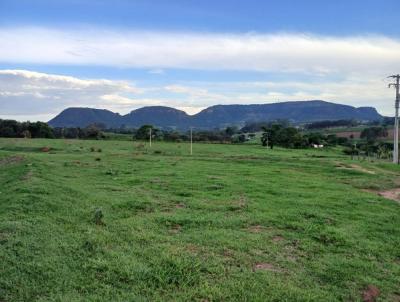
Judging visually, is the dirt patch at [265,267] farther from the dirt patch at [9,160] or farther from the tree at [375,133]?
the tree at [375,133]

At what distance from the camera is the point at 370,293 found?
6.30 meters

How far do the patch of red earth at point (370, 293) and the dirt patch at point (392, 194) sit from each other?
1002 centimetres

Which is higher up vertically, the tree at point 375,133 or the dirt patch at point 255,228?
the tree at point 375,133

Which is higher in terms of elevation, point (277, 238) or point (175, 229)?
point (175, 229)

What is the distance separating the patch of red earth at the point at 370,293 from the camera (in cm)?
612

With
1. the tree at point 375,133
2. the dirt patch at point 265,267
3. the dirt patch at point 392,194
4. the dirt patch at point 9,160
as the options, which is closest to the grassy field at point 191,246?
the dirt patch at point 265,267

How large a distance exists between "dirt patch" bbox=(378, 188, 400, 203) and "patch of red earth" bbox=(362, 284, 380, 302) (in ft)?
32.9

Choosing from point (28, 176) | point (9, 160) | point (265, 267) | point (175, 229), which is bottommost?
point (265, 267)

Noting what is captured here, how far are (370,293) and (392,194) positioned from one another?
11.9 metres

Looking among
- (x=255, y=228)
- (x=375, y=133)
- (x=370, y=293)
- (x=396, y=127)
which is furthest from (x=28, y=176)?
(x=375, y=133)

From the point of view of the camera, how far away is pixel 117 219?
955 centimetres

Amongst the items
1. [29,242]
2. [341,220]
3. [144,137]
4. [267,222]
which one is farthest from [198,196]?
[144,137]

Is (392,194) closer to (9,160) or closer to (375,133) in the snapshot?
(9,160)

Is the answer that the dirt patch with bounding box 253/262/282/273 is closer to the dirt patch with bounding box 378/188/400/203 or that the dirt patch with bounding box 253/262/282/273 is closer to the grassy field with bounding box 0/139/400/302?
the grassy field with bounding box 0/139/400/302
